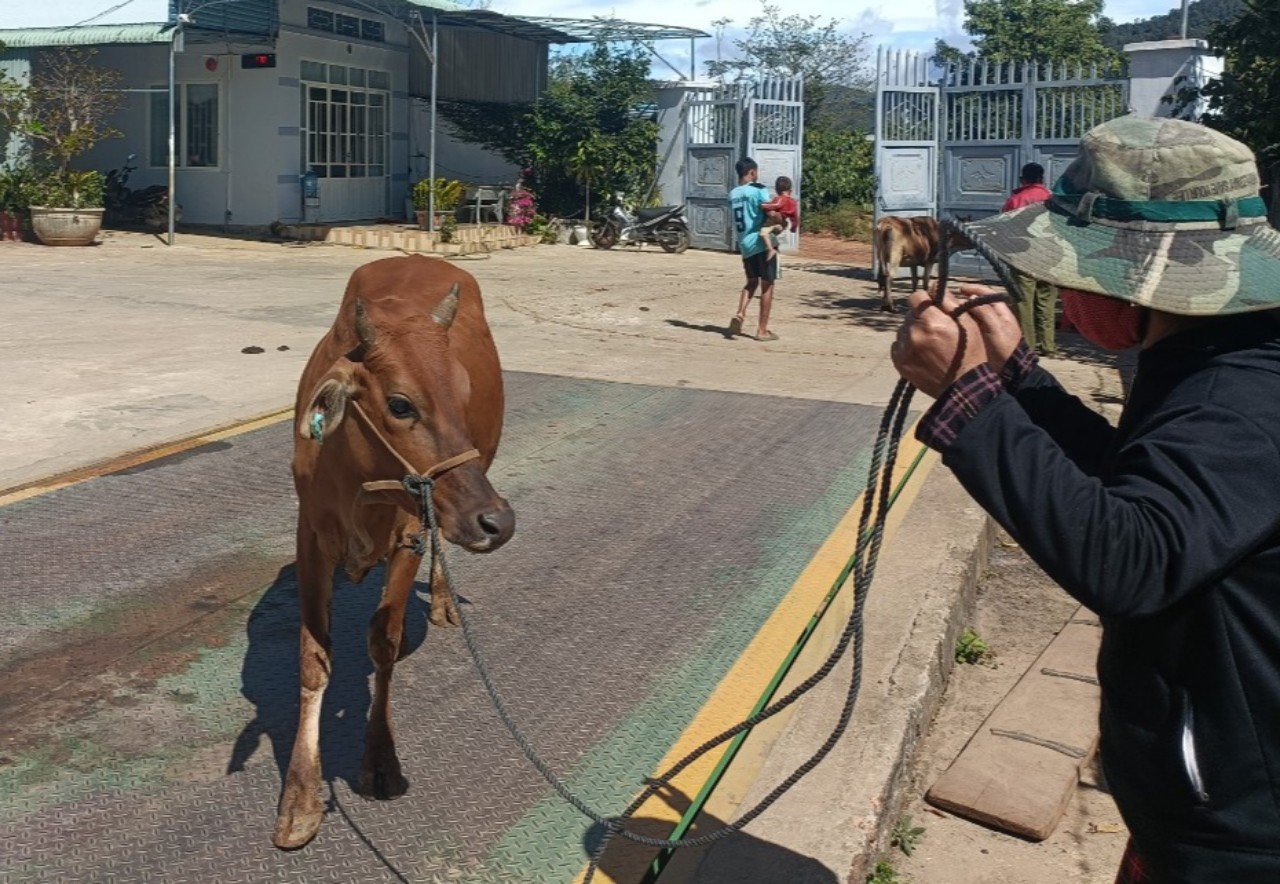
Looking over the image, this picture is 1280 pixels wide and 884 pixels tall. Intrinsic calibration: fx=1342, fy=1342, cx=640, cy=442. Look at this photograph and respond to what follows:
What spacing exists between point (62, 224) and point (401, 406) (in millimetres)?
19891

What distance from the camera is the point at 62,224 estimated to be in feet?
70.3

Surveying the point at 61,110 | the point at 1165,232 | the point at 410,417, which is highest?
the point at 61,110

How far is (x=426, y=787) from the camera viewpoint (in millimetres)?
4293

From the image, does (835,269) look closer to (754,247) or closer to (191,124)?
(754,247)

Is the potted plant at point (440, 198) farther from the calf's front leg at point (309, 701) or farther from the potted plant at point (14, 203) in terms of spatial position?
the calf's front leg at point (309, 701)

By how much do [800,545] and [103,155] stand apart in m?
23.2

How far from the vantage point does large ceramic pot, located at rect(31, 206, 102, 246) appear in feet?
70.2

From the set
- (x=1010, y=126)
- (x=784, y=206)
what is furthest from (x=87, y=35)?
(x=1010, y=126)

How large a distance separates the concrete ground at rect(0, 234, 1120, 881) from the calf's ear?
1650 mm

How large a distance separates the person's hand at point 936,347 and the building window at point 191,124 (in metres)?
25.0

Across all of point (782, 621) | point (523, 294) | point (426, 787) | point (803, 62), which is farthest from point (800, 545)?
point (803, 62)

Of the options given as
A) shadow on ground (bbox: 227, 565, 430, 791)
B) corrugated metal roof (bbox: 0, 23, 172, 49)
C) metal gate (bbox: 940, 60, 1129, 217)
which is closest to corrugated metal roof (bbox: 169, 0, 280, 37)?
corrugated metal roof (bbox: 0, 23, 172, 49)

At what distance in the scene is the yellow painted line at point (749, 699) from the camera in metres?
4.07

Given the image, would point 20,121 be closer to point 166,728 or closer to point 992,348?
point 166,728
